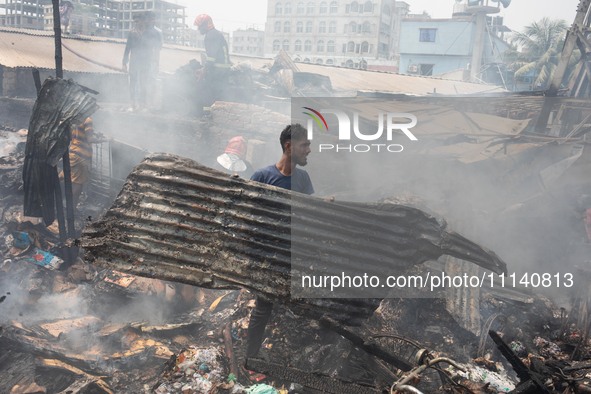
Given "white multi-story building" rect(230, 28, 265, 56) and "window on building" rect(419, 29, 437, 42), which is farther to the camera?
"white multi-story building" rect(230, 28, 265, 56)

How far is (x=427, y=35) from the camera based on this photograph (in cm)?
4278

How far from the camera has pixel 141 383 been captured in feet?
12.5

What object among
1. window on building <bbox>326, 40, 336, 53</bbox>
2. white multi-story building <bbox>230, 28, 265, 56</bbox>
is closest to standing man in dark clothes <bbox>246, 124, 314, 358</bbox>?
window on building <bbox>326, 40, 336, 53</bbox>

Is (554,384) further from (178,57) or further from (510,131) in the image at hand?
(178,57)

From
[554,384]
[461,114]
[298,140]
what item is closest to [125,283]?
[298,140]

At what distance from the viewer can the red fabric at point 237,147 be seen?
851 centimetres

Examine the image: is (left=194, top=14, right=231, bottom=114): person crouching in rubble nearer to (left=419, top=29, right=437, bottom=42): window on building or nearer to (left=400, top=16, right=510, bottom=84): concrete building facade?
(left=400, top=16, right=510, bottom=84): concrete building facade

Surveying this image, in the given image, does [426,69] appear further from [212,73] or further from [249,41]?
[212,73]

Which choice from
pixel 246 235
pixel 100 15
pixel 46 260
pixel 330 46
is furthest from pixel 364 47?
pixel 246 235

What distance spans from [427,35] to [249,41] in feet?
115

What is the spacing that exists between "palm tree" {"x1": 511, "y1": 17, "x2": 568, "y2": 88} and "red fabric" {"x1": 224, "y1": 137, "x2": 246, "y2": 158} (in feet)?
98.5

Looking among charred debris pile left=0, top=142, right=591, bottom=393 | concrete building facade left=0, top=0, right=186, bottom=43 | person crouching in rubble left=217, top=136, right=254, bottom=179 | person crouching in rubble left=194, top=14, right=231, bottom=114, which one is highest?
concrete building facade left=0, top=0, right=186, bottom=43

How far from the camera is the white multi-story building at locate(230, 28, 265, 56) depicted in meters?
68.4

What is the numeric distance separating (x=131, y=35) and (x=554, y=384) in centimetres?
1087
